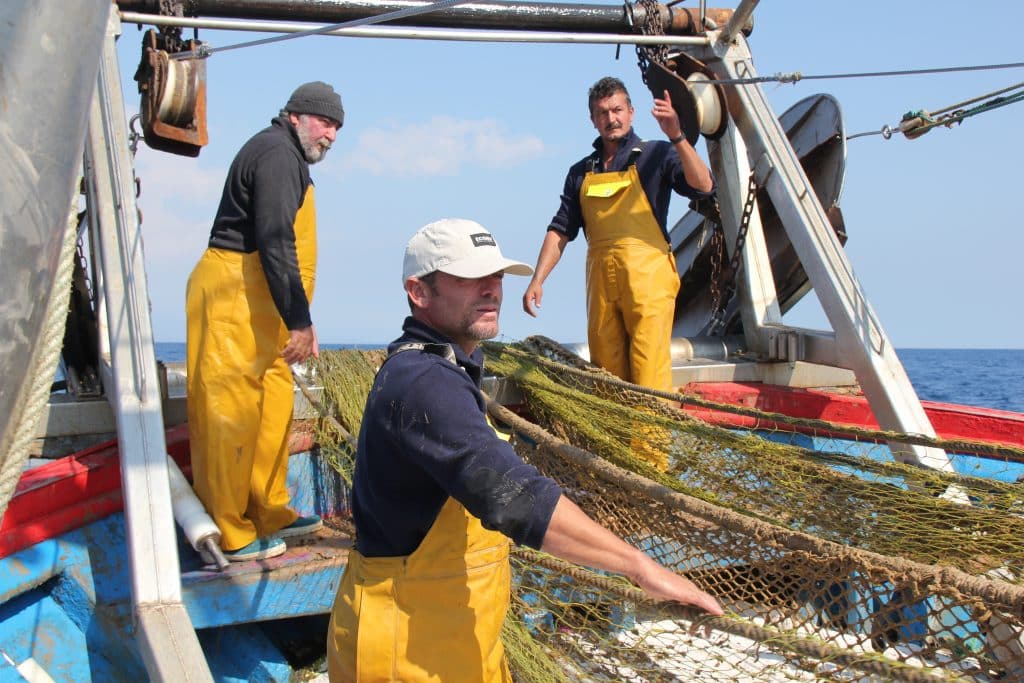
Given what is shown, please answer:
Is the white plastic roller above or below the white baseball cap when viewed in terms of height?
below

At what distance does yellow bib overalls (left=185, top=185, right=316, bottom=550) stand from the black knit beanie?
0.66 meters

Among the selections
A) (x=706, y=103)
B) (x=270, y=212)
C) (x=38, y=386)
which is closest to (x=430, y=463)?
(x=38, y=386)

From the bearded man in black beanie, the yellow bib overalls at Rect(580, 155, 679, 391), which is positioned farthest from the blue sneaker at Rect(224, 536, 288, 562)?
the yellow bib overalls at Rect(580, 155, 679, 391)

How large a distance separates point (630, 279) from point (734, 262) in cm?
154

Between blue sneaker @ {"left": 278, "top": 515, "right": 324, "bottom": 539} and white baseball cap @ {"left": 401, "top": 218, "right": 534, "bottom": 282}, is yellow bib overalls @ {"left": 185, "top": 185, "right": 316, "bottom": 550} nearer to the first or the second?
blue sneaker @ {"left": 278, "top": 515, "right": 324, "bottom": 539}

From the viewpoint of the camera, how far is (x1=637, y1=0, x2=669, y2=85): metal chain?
19.0ft

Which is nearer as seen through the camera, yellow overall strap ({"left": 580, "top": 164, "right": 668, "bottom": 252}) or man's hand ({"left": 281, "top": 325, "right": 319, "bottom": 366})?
man's hand ({"left": 281, "top": 325, "right": 319, "bottom": 366})

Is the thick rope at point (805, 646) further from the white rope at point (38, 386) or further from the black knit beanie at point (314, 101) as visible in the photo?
the black knit beanie at point (314, 101)

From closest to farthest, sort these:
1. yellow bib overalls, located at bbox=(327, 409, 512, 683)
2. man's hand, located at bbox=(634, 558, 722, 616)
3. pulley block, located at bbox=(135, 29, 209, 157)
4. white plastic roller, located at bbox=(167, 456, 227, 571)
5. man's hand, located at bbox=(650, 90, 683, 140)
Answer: man's hand, located at bbox=(634, 558, 722, 616) < yellow bib overalls, located at bbox=(327, 409, 512, 683) < white plastic roller, located at bbox=(167, 456, 227, 571) < pulley block, located at bbox=(135, 29, 209, 157) < man's hand, located at bbox=(650, 90, 683, 140)

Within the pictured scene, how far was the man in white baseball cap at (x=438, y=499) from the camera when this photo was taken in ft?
6.67

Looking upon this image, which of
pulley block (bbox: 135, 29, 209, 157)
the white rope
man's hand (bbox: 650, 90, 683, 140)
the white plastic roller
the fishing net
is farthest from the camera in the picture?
man's hand (bbox: 650, 90, 683, 140)

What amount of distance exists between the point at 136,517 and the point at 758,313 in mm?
4086

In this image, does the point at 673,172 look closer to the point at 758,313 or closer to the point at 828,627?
→ the point at 758,313

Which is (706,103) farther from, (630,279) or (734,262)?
(630,279)
